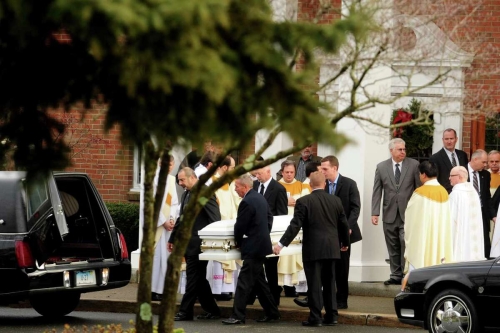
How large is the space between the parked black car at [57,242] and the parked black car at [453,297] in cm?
352

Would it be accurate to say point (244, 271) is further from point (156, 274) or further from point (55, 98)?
point (55, 98)

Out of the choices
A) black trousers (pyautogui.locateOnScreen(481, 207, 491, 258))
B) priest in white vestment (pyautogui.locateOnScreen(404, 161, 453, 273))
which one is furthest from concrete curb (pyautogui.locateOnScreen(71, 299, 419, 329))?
black trousers (pyautogui.locateOnScreen(481, 207, 491, 258))

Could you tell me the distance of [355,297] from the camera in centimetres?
1584

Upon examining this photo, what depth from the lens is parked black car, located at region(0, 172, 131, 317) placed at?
12414 millimetres

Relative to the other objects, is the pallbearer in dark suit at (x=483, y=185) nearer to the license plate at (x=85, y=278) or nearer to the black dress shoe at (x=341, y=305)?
the black dress shoe at (x=341, y=305)

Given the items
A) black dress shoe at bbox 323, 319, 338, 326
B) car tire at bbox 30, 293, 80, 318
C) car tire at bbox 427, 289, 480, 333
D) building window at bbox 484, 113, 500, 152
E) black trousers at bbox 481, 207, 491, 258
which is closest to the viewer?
car tire at bbox 427, 289, 480, 333

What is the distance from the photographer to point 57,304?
46.1 ft

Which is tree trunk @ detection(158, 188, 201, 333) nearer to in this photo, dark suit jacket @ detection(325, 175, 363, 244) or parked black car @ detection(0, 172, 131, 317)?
parked black car @ detection(0, 172, 131, 317)

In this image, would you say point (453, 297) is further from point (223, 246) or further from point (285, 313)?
point (285, 313)

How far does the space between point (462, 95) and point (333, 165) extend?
582 cm

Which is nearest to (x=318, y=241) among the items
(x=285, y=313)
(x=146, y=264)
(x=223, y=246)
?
(x=223, y=246)

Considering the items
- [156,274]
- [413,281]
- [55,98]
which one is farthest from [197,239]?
[55,98]

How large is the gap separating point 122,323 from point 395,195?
415cm

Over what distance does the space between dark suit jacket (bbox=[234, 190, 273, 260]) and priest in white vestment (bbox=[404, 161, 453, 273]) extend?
2.34 meters
